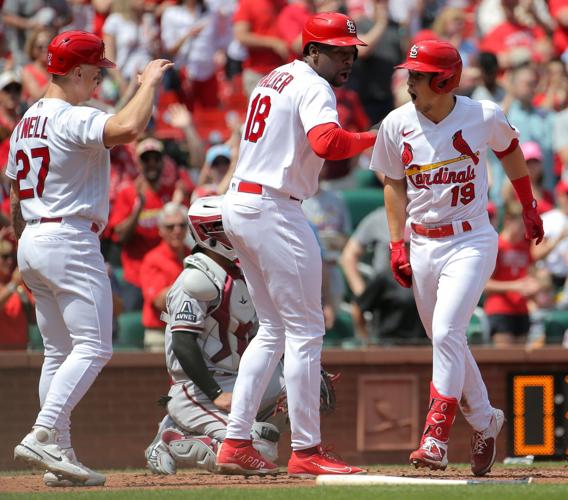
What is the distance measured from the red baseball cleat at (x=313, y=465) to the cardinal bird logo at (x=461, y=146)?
151cm

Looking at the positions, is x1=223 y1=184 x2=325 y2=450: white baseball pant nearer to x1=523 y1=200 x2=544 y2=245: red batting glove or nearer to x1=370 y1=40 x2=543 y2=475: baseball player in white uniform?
x1=370 y1=40 x2=543 y2=475: baseball player in white uniform

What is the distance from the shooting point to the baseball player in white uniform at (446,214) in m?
6.03

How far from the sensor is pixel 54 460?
5.84m

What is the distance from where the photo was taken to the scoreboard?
7992 millimetres

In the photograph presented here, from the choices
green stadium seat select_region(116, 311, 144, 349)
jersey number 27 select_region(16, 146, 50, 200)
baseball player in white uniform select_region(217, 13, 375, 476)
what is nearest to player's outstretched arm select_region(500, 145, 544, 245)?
baseball player in white uniform select_region(217, 13, 375, 476)

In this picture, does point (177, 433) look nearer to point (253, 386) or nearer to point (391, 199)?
point (253, 386)

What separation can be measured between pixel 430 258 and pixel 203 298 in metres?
1.25

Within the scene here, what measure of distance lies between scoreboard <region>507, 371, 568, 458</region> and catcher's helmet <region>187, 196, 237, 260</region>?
232 centimetres

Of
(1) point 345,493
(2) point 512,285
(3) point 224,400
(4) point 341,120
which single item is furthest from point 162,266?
(1) point 345,493

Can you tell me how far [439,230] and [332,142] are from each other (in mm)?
799

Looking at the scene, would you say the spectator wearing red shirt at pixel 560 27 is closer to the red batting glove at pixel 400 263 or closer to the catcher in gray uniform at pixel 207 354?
the catcher in gray uniform at pixel 207 354

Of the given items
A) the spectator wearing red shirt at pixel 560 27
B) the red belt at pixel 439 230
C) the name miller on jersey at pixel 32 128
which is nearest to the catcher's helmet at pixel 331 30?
the red belt at pixel 439 230

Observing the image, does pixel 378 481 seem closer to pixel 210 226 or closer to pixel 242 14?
pixel 210 226

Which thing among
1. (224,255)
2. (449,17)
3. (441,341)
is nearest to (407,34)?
(449,17)
